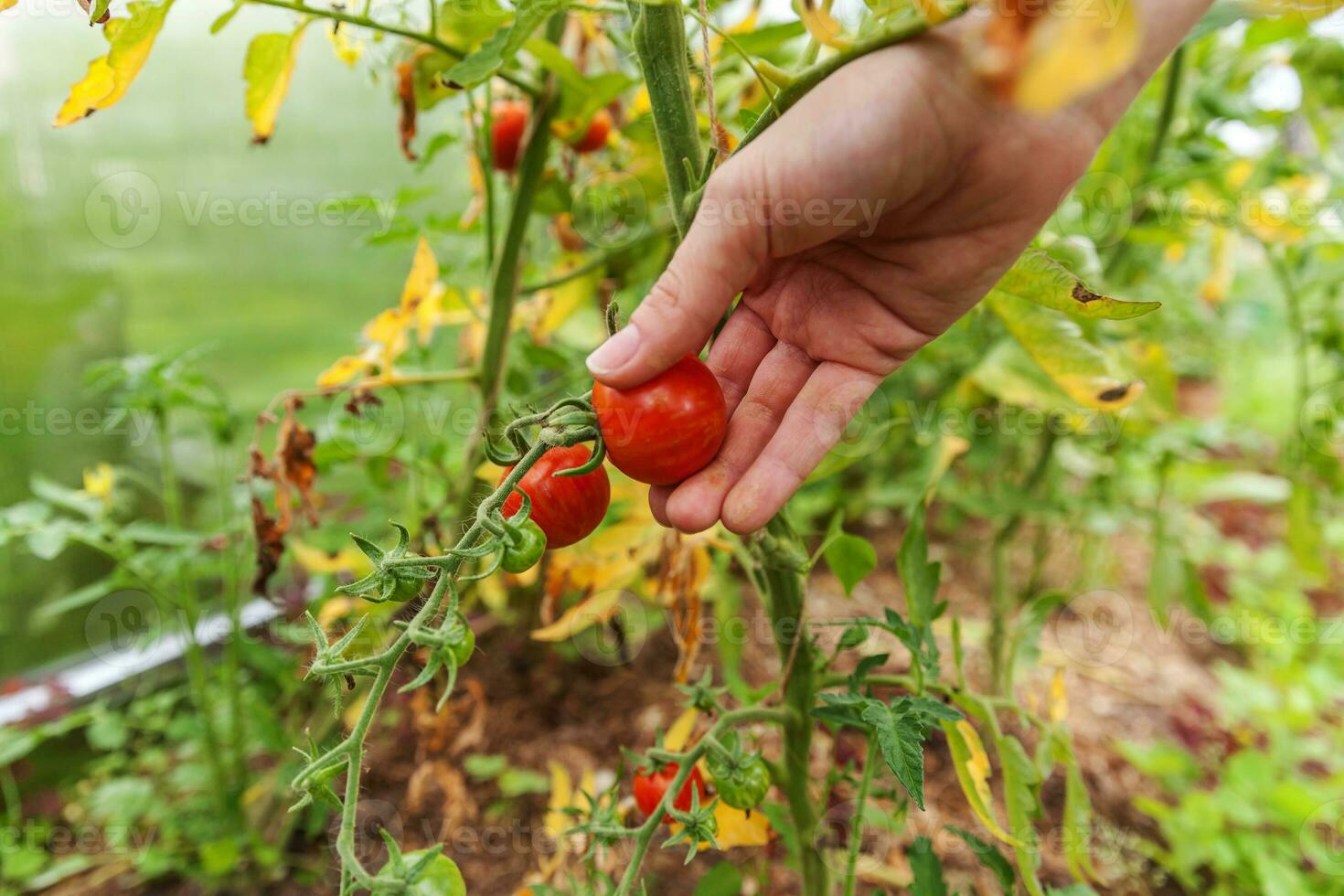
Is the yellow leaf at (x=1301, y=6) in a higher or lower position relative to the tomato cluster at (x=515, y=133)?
higher

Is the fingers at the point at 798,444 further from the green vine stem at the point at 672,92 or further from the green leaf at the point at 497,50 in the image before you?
the green leaf at the point at 497,50

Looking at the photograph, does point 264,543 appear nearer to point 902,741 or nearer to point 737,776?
point 737,776

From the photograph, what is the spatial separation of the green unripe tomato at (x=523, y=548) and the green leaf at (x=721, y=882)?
0.51m

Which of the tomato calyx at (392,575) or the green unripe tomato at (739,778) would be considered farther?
the green unripe tomato at (739,778)

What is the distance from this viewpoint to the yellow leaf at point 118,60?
68cm

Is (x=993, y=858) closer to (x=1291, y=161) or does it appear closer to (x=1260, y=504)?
(x=1291, y=161)

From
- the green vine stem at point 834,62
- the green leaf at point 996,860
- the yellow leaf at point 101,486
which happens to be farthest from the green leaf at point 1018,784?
the yellow leaf at point 101,486

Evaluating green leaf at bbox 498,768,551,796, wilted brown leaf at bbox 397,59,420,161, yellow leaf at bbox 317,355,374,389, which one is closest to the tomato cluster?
wilted brown leaf at bbox 397,59,420,161

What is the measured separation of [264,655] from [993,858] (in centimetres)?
113

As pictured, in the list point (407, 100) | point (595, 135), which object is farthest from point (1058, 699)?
point (407, 100)

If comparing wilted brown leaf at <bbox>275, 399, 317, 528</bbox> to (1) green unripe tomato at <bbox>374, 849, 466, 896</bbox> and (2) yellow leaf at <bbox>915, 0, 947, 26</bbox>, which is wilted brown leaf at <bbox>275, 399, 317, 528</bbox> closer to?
(1) green unripe tomato at <bbox>374, 849, 466, 896</bbox>

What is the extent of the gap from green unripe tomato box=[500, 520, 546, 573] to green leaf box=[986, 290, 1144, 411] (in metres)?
0.60

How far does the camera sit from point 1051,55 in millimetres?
302

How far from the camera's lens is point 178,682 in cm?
182
